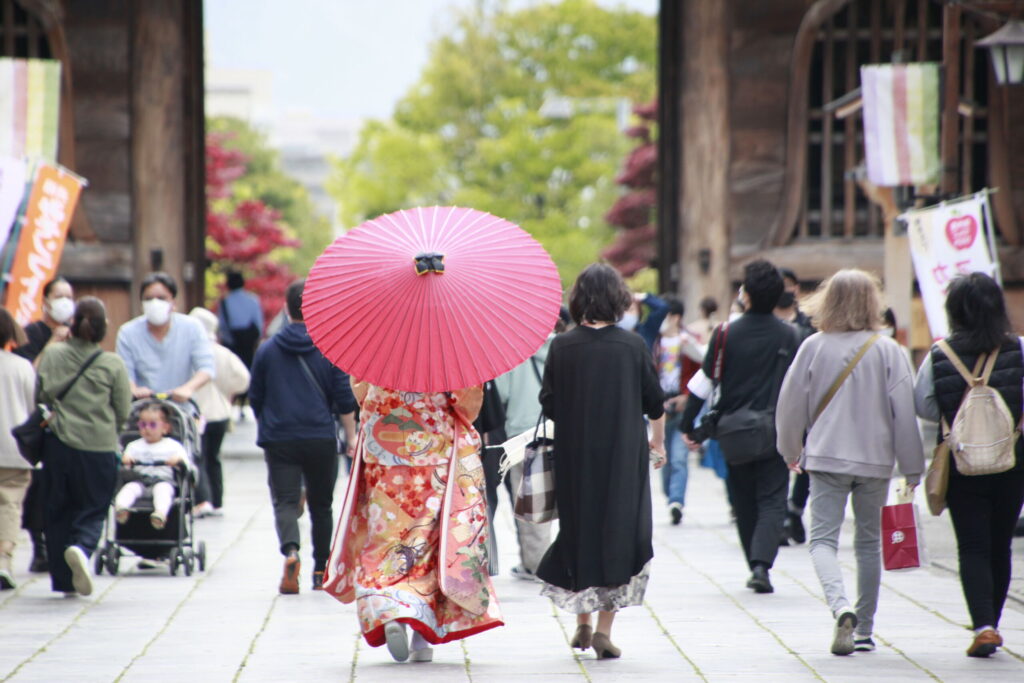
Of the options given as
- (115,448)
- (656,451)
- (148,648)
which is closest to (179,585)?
(115,448)

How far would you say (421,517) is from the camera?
6309 millimetres

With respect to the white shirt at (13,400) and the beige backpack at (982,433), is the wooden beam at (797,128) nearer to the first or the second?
the white shirt at (13,400)

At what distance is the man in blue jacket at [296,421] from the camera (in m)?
8.23

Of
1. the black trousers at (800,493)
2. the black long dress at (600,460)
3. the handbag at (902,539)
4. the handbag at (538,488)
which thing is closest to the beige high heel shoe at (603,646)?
the black long dress at (600,460)

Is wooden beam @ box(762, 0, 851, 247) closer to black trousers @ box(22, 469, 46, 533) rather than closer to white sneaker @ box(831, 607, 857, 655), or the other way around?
black trousers @ box(22, 469, 46, 533)

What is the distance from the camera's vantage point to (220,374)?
40.2ft

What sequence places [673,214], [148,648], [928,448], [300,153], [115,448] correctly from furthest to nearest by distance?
[300,153], [673,214], [928,448], [115,448], [148,648]

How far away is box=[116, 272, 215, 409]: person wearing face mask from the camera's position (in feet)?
34.4

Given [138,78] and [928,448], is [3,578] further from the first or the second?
[928,448]

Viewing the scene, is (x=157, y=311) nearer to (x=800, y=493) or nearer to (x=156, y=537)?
(x=156, y=537)

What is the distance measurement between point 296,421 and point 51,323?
2.62 meters

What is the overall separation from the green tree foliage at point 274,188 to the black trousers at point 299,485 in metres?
38.8

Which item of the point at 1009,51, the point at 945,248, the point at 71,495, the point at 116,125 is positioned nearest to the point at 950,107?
the point at 1009,51

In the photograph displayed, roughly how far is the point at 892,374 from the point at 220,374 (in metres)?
7.03
